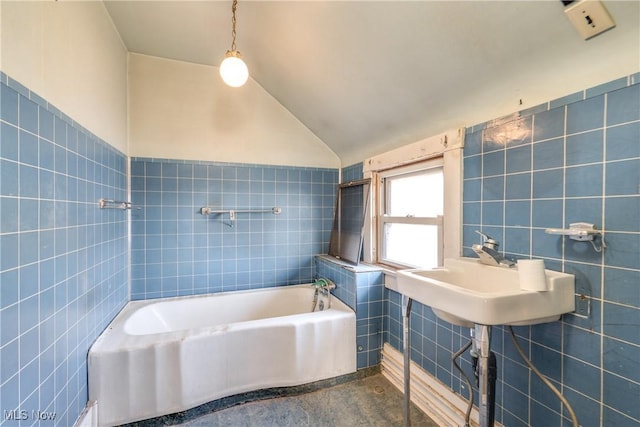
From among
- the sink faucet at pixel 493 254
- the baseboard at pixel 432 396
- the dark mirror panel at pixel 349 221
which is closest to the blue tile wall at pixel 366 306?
the baseboard at pixel 432 396

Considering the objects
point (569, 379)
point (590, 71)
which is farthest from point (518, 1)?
point (569, 379)

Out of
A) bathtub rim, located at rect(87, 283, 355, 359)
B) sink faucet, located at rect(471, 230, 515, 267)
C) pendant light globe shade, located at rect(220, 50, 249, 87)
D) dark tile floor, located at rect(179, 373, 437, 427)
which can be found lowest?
dark tile floor, located at rect(179, 373, 437, 427)

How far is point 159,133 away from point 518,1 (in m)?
2.63

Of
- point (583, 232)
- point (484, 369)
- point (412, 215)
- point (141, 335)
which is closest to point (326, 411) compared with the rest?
point (484, 369)

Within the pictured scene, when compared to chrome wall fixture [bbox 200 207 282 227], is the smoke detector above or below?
above

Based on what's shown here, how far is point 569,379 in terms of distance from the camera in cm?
111

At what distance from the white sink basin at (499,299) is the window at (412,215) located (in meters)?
0.61

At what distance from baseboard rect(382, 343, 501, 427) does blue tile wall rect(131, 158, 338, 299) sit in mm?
1219

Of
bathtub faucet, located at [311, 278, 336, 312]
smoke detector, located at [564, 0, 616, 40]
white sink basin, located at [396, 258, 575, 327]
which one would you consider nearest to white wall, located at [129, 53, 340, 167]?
bathtub faucet, located at [311, 278, 336, 312]

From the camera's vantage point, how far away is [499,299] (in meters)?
0.96

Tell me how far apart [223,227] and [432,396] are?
2180 millimetres

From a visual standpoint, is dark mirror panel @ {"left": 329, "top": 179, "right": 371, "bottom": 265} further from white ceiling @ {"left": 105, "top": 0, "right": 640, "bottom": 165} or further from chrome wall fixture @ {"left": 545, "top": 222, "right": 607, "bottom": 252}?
chrome wall fixture @ {"left": 545, "top": 222, "right": 607, "bottom": 252}

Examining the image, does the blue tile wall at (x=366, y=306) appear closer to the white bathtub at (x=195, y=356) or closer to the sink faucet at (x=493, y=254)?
the white bathtub at (x=195, y=356)

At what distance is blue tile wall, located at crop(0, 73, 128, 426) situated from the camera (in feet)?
3.01
